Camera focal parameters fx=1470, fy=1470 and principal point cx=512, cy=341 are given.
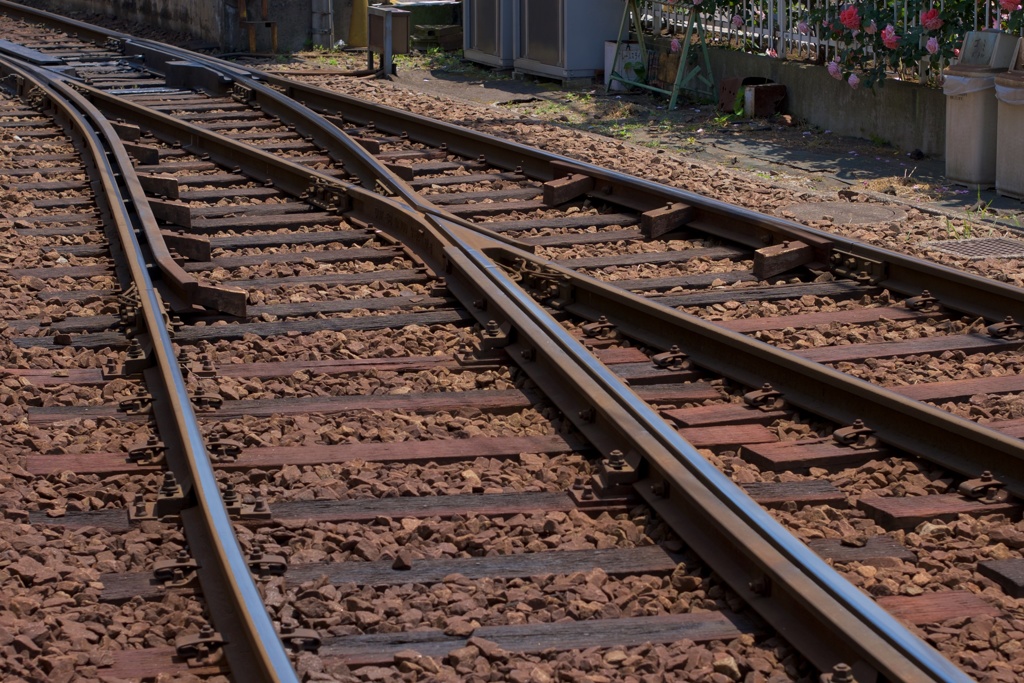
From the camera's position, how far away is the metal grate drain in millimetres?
8508

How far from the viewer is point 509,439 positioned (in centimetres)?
538

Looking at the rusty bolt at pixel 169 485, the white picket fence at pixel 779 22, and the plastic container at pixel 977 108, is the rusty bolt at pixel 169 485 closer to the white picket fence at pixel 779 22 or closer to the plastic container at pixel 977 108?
the plastic container at pixel 977 108

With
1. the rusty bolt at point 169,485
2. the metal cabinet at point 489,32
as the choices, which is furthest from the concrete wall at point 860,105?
the rusty bolt at point 169,485

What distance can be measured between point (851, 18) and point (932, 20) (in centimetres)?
100

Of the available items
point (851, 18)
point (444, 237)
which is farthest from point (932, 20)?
point (444, 237)

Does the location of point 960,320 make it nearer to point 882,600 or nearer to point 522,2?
point 882,600

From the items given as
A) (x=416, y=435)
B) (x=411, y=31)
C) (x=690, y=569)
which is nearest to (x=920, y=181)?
(x=416, y=435)

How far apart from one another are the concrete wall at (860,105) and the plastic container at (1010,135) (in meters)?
1.80

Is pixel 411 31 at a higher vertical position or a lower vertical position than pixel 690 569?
higher

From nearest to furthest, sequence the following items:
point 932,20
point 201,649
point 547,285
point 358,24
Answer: point 201,649 < point 547,285 < point 932,20 < point 358,24

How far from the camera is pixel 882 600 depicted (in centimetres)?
404

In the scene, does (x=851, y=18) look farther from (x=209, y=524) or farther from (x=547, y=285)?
(x=209, y=524)

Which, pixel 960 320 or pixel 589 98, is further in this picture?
pixel 589 98

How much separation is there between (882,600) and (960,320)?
311 centimetres
